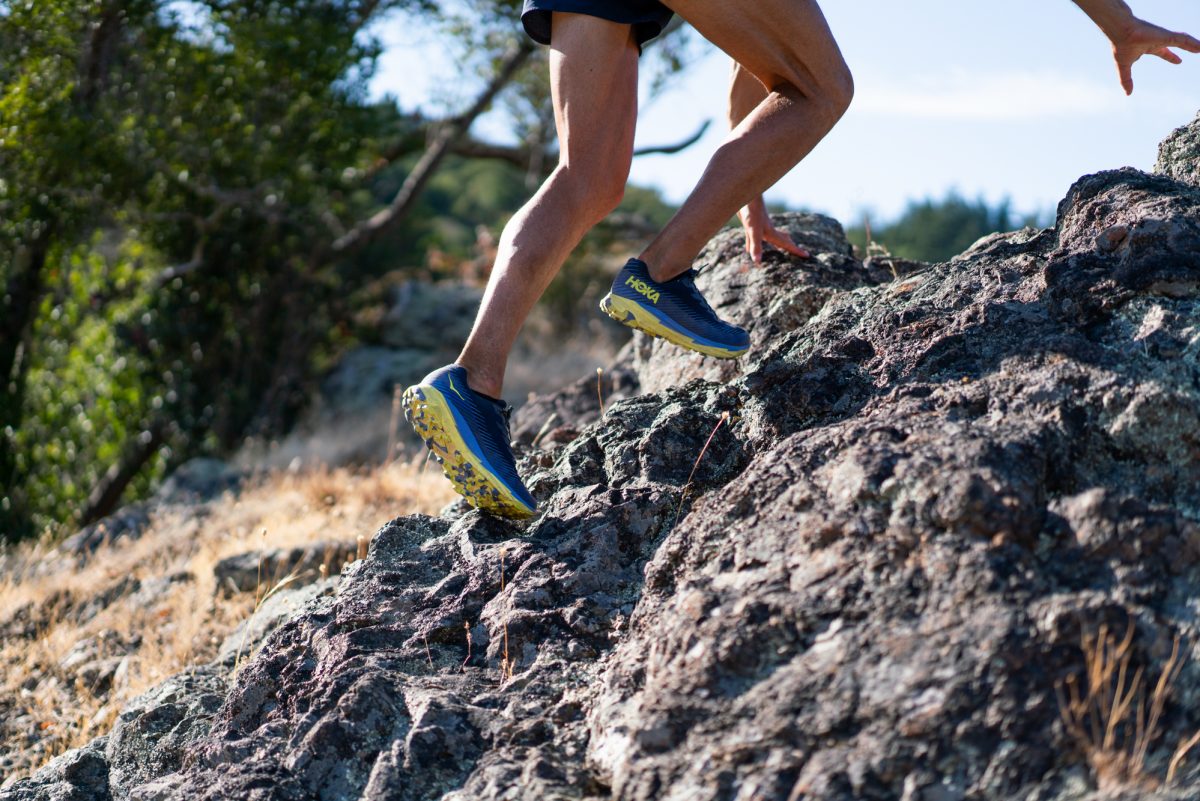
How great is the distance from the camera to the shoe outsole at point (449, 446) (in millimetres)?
2543

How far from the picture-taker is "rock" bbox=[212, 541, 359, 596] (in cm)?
442

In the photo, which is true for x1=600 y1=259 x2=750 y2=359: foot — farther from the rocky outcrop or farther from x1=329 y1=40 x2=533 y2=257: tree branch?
x1=329 y1=40 x2=533 y2=257: tree branch

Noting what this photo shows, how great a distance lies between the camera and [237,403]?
9930 millimetres

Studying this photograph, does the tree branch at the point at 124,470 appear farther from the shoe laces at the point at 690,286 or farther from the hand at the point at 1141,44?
the hand at the point at 1141,44

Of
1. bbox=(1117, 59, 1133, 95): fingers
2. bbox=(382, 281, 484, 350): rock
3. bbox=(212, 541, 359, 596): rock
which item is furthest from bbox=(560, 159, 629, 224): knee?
bbox=(382, 281, 484, 350): rock

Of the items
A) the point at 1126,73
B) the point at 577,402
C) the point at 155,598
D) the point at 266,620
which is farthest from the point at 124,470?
the point at 1126,73

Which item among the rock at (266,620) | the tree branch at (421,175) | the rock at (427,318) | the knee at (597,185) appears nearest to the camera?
the knee at (597,185)

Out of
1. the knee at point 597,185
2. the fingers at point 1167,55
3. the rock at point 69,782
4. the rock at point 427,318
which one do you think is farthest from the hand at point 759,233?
the rock at point 427,318

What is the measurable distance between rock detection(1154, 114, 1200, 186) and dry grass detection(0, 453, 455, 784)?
254 cm

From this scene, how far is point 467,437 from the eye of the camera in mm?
2551

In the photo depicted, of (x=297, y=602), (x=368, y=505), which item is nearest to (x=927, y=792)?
(x=297, y=602)

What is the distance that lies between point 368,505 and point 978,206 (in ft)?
54.8

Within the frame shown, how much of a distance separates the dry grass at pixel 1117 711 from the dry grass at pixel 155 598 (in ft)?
7.69

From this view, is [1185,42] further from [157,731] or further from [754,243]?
[157,731]
